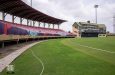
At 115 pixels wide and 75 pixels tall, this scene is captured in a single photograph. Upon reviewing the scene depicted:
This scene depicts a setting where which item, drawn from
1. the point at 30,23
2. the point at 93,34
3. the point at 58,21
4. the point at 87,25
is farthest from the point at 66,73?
the point at 87,25

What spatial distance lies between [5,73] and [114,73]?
16.5ft

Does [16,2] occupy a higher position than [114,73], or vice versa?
[16,2]

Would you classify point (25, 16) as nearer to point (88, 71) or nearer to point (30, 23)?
point (30, 23)

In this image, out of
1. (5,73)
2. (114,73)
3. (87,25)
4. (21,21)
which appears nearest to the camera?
(114,73)

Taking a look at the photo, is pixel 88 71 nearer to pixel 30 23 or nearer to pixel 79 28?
pixel 30 23

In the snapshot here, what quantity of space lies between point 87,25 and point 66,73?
A: 5578 inches

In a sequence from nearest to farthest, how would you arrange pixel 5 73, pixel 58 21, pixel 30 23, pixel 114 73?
pixel 114 73, pixel 5 73, pixel 30 23, pixel 58 21

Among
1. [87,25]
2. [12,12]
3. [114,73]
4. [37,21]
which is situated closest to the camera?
[114,73]

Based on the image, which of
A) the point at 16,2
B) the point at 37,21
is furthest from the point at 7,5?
the point at 37,21

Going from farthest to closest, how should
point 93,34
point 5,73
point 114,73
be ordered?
point 93,34 → point 5,73 → point 114,73

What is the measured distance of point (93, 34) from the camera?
464 feet

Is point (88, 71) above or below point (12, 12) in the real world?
below

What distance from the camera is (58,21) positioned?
113438 mm

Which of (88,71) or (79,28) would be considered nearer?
(88,71)
